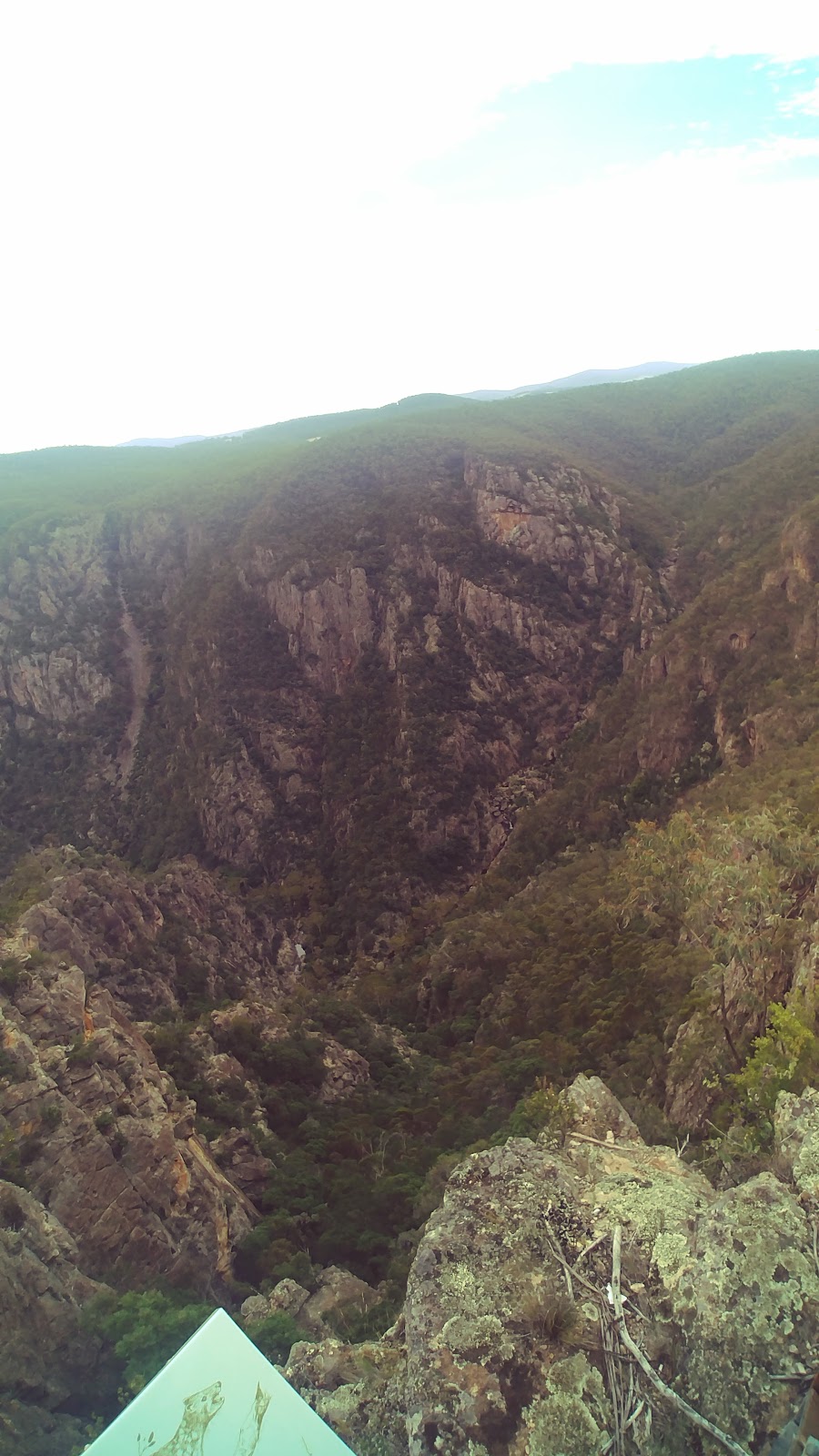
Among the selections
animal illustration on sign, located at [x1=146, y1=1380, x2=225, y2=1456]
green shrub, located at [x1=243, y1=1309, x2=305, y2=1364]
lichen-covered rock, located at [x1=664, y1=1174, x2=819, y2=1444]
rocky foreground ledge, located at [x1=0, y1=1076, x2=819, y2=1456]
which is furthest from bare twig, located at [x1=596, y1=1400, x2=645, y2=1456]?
green shrub, located at [x1=243, y1=1309, x2=305, y2=1364]

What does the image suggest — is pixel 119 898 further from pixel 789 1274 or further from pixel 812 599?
pixel 812 599

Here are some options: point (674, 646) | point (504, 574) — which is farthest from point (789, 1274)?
point (504, 574)

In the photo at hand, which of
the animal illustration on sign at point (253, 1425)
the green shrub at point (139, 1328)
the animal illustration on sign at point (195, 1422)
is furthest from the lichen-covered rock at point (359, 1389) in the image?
the green shrub at point (139, 1328)

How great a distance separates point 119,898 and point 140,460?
10783cm

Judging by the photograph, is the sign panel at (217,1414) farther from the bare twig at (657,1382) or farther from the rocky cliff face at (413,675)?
the rocky cliff face at (413,675)

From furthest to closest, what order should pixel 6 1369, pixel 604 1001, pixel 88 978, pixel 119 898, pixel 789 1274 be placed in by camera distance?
pixel 119 898
pixel 88 978
pixel 604 1001
pixel 6 1369
pixel 789 1274

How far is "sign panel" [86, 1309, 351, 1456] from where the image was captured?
5.94m

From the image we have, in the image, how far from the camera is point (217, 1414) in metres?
6.14

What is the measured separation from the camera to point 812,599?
40781mm

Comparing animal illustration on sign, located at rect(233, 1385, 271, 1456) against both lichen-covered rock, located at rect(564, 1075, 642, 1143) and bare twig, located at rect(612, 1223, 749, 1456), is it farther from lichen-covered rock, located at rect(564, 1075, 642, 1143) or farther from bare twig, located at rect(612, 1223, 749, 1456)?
lichen-covered rock, located at rect(564, 1075, 642, 1143)

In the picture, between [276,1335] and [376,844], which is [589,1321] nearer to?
[276,1335]

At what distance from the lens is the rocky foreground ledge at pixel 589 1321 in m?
6.78

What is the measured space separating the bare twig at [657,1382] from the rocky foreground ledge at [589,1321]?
75 millimetres

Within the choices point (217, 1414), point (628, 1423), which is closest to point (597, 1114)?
point (628, 1423)
